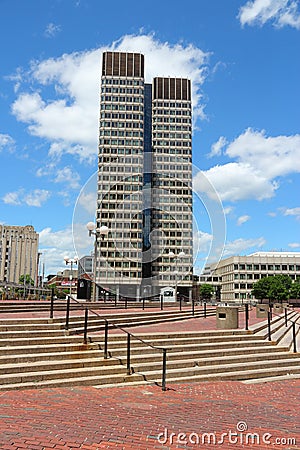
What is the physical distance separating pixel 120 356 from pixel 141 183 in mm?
79581

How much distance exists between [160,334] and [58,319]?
2.66m

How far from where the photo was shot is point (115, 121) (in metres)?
91.1

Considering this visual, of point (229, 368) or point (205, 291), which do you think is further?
point (205, 291)

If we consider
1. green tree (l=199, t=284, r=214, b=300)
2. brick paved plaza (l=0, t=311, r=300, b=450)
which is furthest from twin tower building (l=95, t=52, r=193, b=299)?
brick paved plaza (l=0, t=311, r=300, b=450)

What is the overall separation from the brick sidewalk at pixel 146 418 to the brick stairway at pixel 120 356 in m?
0.52

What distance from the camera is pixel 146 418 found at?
19.1ft

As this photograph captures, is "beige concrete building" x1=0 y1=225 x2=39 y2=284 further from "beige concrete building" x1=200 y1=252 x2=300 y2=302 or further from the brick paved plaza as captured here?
the brick paved plaza

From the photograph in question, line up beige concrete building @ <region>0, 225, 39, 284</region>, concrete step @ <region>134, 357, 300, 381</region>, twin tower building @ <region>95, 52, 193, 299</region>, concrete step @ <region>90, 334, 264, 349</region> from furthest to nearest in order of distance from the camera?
beige concrete building @ <region>0, 225, 39, 284</region>, twin tower building @ <region>95, 52, 193, 299</region>, concrete step @ <region>90, 334, 264, 349</region>, concrete step @ <region>134, 357, 300, 381</region>

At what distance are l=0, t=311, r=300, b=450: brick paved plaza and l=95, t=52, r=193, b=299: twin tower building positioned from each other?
74.4 meters

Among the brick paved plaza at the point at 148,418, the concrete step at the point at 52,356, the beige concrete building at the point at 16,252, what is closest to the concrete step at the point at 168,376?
the brick paved plaza at the point at 148,418

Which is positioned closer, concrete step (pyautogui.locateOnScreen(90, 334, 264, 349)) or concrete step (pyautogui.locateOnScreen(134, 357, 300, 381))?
concrete step (pyautogui.locateOnScreen(134, 357, 300, 381))

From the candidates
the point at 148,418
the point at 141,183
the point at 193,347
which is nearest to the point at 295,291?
the point at 141,183

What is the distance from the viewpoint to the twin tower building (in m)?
84.4

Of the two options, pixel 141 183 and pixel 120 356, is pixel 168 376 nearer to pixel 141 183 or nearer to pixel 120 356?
pixel 120 356
